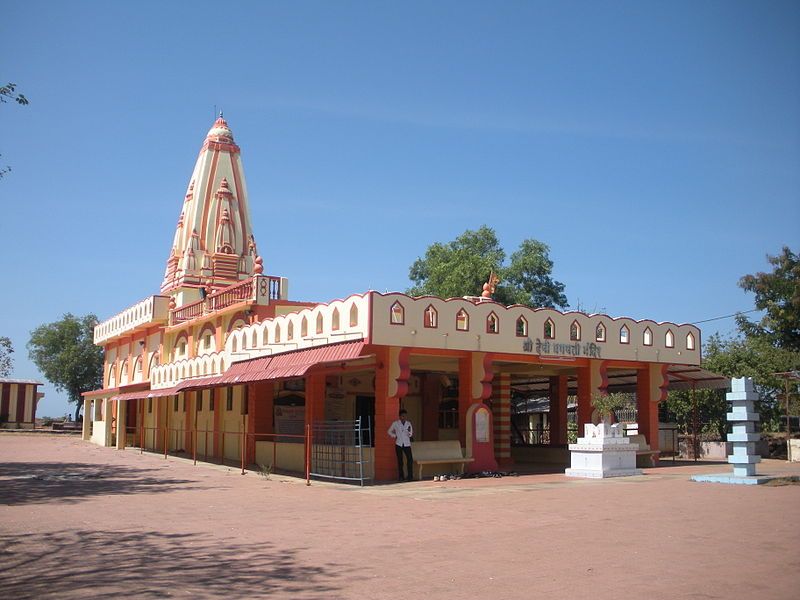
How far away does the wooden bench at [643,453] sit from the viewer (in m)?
21.4

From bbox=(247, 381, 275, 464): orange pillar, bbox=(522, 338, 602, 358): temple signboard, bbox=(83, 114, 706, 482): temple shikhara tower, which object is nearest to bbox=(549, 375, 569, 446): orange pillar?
bbox=(83, 114, 706, 482): temple shikhara tower

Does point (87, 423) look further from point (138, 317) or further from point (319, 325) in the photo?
point (319, 325)

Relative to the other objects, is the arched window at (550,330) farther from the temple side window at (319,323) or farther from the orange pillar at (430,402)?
the orange pillar at (430,402)

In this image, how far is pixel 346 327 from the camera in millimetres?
17984

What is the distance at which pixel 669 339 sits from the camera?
2267cm

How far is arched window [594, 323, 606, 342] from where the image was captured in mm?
21219

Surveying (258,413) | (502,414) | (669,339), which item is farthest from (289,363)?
(669,339)

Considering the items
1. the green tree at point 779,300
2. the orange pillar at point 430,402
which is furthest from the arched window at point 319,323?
the green tree at point 779,300

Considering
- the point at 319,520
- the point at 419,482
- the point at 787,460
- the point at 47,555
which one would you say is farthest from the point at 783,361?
the point at 47,555

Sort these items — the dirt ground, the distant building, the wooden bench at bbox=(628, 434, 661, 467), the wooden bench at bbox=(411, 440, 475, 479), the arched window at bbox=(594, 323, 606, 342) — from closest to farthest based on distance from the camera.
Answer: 1. the dirt ground
2. the wooden bench at bbox=(411, 440, 475, 479)
3. the arched window at bbox=(594, 323, 606, 342)
4. the wooden bench at bbox=(628, 434, 661, 467)
5. the distant building

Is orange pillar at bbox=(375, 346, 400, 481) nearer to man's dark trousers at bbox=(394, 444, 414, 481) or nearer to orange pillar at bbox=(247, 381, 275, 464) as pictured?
man's dark trousers at bbox=(394, 444, 414, 481)

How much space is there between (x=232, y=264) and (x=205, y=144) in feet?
19.9

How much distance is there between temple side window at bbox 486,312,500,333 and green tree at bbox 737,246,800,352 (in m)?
21.5

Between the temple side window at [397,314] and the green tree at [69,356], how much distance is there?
5535 centimetres
